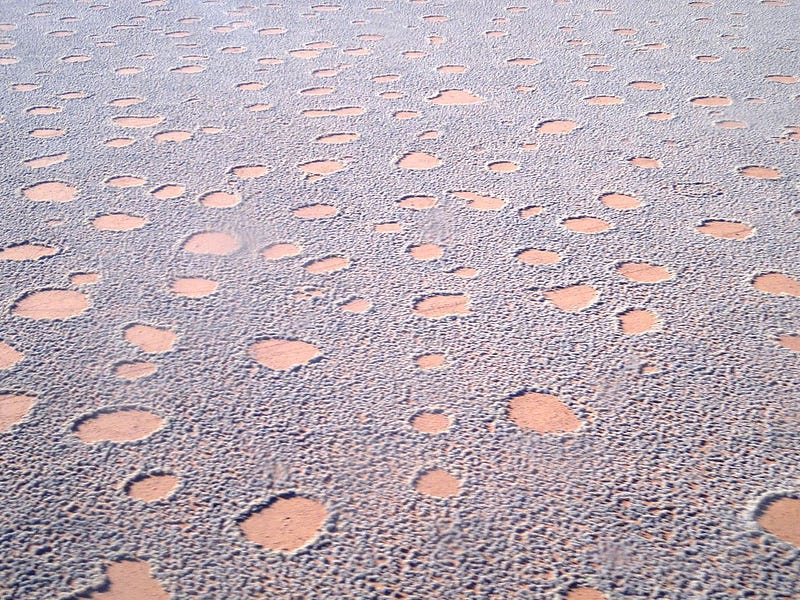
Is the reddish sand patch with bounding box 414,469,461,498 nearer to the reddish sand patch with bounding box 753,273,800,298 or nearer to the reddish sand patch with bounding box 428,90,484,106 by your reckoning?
the reddish sand patch with bounding box 753,273,800,298

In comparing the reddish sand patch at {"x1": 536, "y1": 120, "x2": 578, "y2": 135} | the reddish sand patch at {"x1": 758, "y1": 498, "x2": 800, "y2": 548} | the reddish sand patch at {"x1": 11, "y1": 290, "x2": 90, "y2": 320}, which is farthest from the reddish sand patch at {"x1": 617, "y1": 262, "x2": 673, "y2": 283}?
the reddish sand patch at {"x1": 11, "y1": 290, "x2": 90, "y2": 320}

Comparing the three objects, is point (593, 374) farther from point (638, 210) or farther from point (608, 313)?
point (638, 210)

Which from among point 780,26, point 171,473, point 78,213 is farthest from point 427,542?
point 780,26

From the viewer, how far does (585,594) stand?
1.52 metres

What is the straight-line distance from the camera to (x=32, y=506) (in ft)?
5.63

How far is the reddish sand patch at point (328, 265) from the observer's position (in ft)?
8.41

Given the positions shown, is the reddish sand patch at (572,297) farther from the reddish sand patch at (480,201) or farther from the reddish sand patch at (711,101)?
the reddish sand patch at (711,101)

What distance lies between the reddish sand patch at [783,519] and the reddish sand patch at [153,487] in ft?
3.75

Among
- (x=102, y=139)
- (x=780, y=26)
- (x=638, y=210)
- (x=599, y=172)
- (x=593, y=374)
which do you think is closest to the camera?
(x=593, y=374)

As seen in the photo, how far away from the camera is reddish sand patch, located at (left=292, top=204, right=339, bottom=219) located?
2.89 meters

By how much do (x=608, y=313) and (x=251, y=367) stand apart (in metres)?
0.94

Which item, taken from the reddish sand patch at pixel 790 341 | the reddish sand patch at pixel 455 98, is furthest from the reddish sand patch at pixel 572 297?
the reddish sand patch at pixel 455 98

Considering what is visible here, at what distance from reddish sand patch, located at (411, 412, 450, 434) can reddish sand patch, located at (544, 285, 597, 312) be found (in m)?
0.58

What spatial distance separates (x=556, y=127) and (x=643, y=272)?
126 cm
